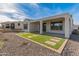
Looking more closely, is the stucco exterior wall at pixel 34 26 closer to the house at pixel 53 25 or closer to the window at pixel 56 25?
the house at pixel 53 25

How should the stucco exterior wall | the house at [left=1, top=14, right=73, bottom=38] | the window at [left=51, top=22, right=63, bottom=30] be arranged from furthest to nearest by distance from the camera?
the stucco exterior wall, the window at [left=51, top=22, right=63, bottom=30], the house at [left=1, top=14, right=73, bottom=38]

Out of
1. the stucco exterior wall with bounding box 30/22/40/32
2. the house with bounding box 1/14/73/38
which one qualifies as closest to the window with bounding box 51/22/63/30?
the house with bounding box 1/14/73/38

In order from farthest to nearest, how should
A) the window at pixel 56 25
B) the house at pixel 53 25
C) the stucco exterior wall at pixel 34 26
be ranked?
1. the stucco exterior wall at pixel 34 26
2. the window at pixel 56 25
3. the house at pixel 53 25

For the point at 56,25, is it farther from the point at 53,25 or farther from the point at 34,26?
the point at 34,26

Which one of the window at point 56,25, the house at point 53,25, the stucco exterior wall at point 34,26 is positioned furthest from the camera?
→ the stucco exterior wall at point 34,26

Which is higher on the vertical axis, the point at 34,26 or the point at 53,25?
the point at 53,25

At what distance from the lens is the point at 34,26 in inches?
757

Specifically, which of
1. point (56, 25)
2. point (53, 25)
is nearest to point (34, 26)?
point (53, 25)

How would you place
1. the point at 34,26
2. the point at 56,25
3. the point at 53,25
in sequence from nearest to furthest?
→ the point at 56,25, the point at 53,25, the point at 34,26

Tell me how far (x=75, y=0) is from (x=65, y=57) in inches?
158

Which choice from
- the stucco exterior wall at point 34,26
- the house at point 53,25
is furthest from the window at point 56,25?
the stucco exterior wall at point 34,26

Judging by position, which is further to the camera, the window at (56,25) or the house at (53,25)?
the window at (56,25)

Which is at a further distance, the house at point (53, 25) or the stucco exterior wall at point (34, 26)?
the stucco exterior wall at point (34, 26)

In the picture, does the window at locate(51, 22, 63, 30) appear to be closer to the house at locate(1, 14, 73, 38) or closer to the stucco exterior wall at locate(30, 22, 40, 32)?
the house at locate(1, 14, 73, 38)
